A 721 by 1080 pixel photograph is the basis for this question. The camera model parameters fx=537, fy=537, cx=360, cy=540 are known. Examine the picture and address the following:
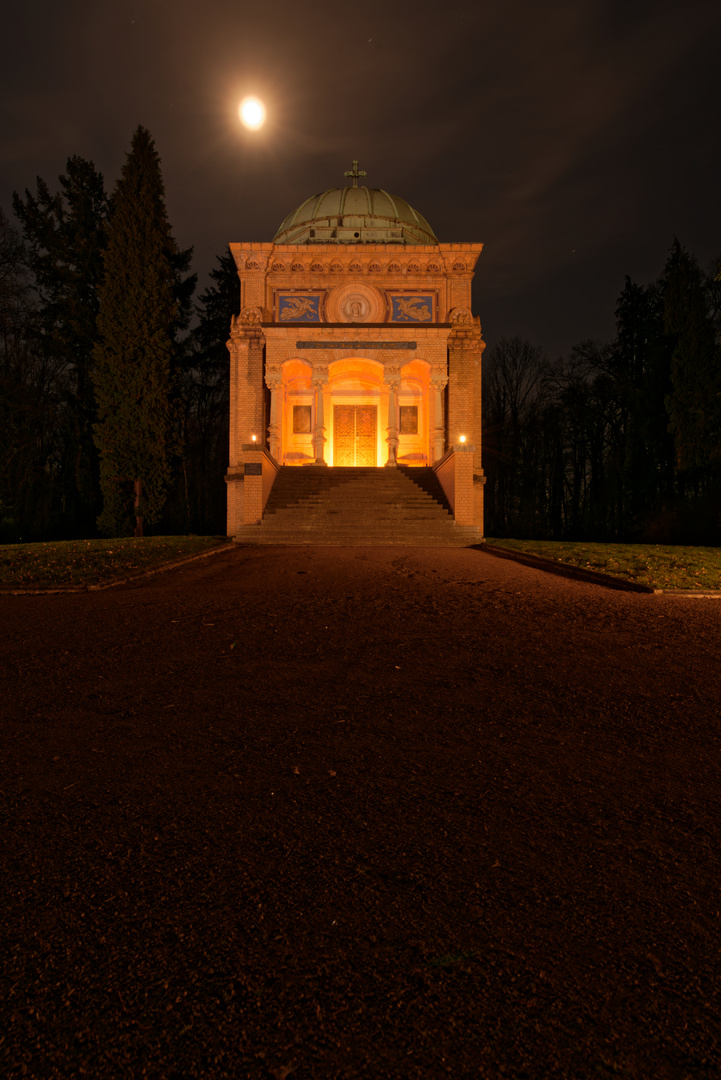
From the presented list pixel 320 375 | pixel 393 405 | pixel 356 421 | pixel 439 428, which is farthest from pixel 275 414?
pixel 439 428

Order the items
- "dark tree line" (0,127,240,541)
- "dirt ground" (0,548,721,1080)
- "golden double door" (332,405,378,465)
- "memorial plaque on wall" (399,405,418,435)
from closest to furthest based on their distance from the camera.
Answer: "dirt ground" (0,548,721,1080)
"dark tree line" (0,127,240,541)
"memorial plaque on wall" (399,405,418,435)
"golden double door" (332,405,378,465)

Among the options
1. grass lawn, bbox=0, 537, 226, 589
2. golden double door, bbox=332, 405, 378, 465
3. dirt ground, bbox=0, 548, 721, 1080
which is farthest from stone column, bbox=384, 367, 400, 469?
dirt ground, bbox=0, 548, 721, 1080

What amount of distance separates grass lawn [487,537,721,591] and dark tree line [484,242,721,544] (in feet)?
25.1

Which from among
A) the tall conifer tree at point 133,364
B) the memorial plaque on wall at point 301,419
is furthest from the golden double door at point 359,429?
the tall conifer tree at point 133,364

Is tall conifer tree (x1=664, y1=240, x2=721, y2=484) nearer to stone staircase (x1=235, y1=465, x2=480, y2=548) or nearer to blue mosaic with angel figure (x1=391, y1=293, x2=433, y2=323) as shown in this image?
blue mosaic with angel figure (x1=391, y1=293, x2=433, y2=323)

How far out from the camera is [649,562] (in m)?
10.6

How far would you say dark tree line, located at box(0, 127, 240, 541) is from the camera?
22.0 meters

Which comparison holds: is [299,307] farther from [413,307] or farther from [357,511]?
[357,511]

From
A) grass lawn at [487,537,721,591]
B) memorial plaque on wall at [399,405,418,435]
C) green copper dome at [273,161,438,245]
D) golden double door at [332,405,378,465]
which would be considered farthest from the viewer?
green copper dome at [273,161,438,245]

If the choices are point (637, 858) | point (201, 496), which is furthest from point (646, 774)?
point (201, 496)

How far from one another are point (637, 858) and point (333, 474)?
60.2 feet

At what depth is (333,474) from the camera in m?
19.8

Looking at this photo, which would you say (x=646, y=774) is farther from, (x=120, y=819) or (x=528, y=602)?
(x=528, y=602)

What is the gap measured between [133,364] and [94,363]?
4.90 m
